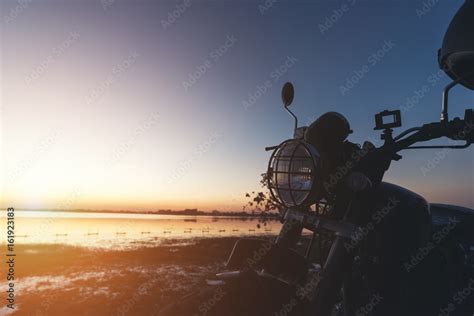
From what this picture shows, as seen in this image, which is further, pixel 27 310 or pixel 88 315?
pixel 27 310

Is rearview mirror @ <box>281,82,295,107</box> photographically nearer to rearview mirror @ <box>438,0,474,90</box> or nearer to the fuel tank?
the fuel tank

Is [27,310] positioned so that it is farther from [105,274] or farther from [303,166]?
[303,166]

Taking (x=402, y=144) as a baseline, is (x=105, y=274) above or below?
below

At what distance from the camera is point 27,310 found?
58.6 feet

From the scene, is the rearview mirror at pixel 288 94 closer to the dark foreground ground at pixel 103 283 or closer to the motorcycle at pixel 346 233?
the motorcycle at pixel 346 233

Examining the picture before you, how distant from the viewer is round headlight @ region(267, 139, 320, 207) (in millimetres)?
1878

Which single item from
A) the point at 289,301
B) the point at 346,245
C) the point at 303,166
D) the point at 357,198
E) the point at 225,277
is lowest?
the point at 289,301

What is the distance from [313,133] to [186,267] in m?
32.0

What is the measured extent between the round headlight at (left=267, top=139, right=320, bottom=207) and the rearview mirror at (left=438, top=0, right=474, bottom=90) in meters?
1.00

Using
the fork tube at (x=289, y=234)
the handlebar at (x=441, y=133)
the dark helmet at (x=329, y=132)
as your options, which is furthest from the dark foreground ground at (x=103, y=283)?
the handlebar at (x=441, y=133)

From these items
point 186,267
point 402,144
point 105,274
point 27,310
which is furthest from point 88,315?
point 402,144

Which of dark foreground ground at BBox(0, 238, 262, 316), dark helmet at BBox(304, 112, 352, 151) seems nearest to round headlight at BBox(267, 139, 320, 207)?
dark helmet at BBox(304, 112, 352, 151)

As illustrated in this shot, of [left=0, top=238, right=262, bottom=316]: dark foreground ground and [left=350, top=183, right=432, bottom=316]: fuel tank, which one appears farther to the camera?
[left=0, top=238, right=262, bottom=316]: dark foreground ground

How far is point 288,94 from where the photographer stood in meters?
2.53
